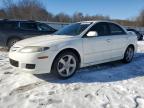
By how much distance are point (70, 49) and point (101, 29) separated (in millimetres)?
1532

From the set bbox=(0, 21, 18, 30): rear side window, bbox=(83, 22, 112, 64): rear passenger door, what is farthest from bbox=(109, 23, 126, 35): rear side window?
bbox=(0, 21, 18, 30): rear side window

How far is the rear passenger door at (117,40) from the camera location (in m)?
7.32

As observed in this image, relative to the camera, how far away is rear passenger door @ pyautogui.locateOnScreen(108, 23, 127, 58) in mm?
7320

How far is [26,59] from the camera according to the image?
18.1ft

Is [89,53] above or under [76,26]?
under

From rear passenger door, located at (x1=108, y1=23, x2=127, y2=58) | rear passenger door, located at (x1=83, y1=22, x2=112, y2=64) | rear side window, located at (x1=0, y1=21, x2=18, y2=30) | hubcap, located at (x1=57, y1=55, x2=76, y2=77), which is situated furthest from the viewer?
rear side window, located at (x1=0, y1=21, x2=18, y2=30)

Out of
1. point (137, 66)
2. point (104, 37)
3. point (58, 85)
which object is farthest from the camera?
point (137, 66)

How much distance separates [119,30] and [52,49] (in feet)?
10.2

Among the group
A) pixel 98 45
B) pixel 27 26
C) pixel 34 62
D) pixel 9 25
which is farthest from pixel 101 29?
pixel 9 25

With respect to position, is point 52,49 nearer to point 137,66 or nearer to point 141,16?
point 137,66

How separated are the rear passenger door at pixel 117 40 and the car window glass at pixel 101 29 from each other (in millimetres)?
211

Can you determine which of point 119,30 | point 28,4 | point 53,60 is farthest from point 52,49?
point 28,4

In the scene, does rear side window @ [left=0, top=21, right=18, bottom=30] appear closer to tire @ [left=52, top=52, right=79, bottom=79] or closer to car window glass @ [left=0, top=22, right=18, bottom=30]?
car window glass @ [left=0, top=22, right=18, bottom=30]

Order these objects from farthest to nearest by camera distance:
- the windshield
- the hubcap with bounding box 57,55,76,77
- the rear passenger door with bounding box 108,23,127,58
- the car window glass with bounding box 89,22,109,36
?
the rear passenger door with bounding box 108,23,127,58
the car window glass with bounding box 89,22,109,36
the windshield
the hubcap with bounding box 57,55,76,77
